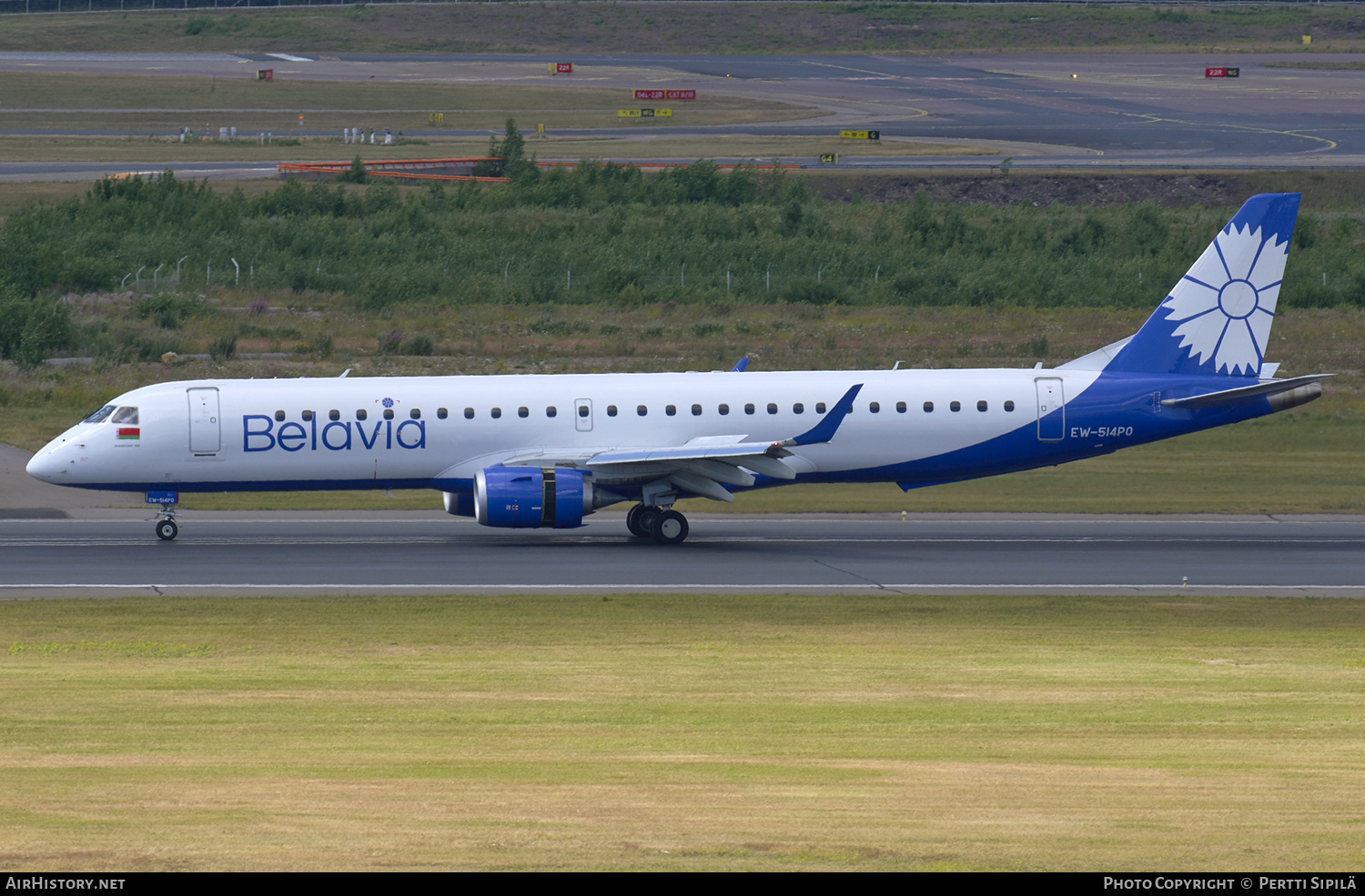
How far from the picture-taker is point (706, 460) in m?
31.3

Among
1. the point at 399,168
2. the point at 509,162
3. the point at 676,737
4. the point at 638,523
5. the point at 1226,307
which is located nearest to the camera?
the point at 676,737

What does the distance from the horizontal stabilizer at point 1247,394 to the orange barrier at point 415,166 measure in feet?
168

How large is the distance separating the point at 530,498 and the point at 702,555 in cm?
352

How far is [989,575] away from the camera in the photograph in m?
28.4

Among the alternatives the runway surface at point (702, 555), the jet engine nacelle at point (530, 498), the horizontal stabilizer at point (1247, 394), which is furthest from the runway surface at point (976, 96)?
the jet engine nacelle at point (530, 498)

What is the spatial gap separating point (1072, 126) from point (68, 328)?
67471 mm

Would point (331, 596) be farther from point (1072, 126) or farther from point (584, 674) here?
point (1072, 126)

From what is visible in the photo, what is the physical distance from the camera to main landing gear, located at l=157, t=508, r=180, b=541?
105 ft

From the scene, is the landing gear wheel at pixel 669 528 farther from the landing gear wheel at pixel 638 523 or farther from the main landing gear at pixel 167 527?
the main landing gear at pixel 167 527

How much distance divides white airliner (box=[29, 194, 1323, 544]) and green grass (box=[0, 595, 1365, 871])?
6.82 metres

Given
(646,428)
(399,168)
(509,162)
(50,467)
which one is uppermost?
(509,162)

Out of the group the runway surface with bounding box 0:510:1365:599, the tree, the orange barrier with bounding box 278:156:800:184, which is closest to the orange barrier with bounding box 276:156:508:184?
the orange barrier with bounding box 278:156:800:184

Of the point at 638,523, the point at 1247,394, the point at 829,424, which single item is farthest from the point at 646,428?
the point at 1247,394

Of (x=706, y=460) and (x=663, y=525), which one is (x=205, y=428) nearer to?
(x=663, y=525)
